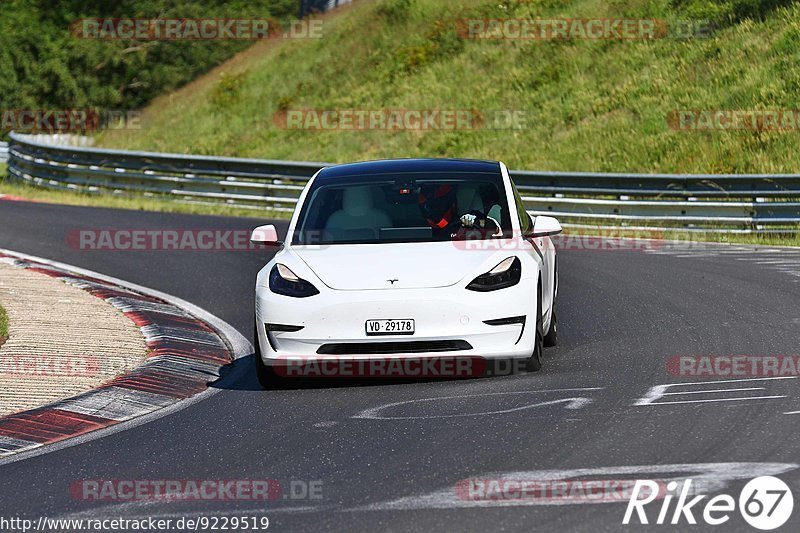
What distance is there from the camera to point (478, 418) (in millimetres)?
7426

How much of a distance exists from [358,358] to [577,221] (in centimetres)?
1419

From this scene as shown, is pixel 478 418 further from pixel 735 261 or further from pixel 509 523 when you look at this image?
pixel 735 261

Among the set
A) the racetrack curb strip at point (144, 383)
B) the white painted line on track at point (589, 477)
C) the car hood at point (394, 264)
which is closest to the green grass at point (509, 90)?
the racetrack curb strip at point (144, 383)

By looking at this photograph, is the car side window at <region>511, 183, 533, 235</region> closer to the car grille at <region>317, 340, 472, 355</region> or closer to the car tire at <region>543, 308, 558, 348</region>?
the car tire at <region>543, 308, 558, 348</region>

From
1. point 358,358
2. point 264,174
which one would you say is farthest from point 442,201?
point 264,174

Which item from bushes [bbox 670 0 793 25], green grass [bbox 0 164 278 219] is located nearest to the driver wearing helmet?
green grass [bbox 0 164 278 219]

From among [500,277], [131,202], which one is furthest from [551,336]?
[131,202]

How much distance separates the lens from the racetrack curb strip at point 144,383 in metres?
7.73

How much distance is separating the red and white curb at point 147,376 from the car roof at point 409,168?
5.47 feet

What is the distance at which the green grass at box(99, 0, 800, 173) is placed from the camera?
100ft

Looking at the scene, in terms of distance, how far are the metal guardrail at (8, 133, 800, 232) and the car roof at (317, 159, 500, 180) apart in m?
10.2

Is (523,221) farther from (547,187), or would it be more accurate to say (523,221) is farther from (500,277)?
(547,187)

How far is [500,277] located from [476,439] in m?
2.09

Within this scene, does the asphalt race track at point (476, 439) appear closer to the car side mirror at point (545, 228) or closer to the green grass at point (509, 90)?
the car side mirror at point (545, 228)
